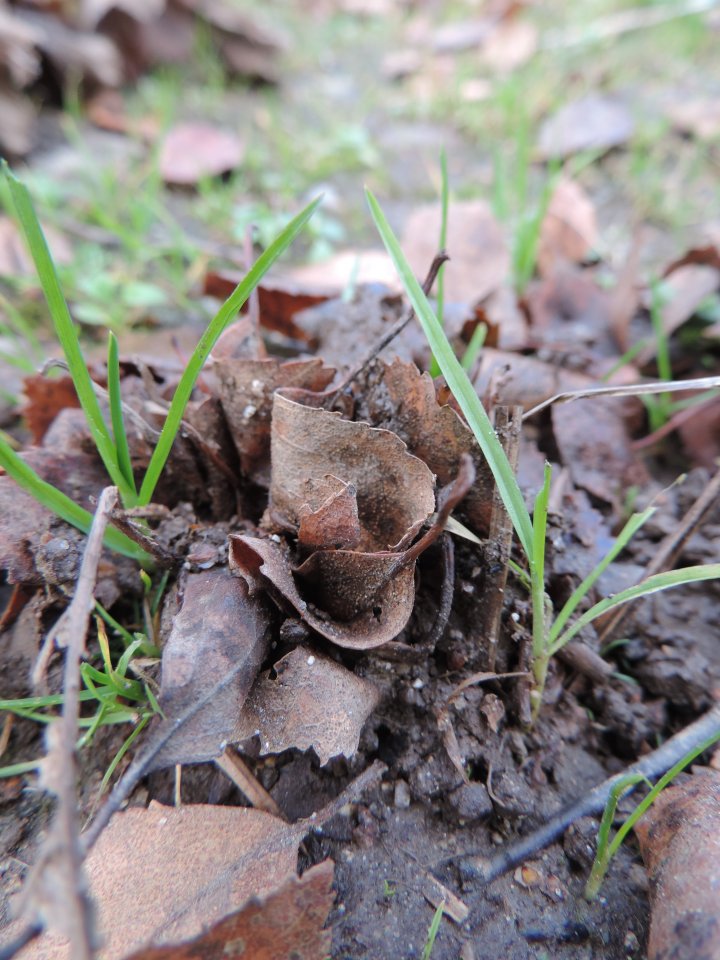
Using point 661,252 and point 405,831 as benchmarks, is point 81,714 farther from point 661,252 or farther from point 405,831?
point 661,252

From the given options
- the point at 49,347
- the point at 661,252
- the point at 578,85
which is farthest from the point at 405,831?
the point at 578,85

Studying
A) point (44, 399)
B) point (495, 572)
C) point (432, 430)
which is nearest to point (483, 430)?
point (432, 430)

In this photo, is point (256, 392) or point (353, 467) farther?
point (256, 392)

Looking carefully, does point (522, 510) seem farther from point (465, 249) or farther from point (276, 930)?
point (465, 249)

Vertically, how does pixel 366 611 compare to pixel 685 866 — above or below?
above

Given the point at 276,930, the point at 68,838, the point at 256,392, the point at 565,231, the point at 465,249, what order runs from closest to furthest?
the point at 68,838
the point at 276,930
the point at 256,392
the point at 465,249
the point at 565,231

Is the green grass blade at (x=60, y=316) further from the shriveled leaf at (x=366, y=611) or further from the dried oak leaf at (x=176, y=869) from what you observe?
the dried oak leaf at (x=176, y=869)

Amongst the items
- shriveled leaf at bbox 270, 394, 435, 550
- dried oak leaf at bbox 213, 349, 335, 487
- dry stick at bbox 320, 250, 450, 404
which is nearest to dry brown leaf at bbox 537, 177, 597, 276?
dry stick at bbox 320, 250, 450, 404

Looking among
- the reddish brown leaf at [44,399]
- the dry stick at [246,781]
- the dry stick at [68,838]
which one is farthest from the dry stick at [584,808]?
the reddish brown leaf at [44,399]

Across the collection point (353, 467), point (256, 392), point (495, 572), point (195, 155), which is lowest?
point (495, 572)
